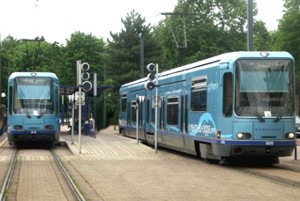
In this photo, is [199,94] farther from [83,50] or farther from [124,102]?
[83,50]

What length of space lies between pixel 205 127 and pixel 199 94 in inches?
54.2

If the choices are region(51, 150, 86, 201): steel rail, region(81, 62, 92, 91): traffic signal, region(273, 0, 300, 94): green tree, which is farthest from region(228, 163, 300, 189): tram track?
region(273, 0, 300, 94): green tree

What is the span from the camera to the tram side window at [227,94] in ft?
55.3

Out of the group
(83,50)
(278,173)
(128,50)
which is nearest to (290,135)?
(278,173)

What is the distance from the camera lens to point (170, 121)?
22938mm

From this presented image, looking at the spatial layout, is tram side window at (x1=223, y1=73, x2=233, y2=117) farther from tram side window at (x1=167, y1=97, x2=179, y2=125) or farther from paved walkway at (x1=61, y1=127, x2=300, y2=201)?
tram side window at (x1=167, y1=97, x2=179, y2=125)

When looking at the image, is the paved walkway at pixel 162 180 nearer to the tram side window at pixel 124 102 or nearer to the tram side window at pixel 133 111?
the tram side window at pixel 133 111

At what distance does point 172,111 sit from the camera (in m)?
22.8

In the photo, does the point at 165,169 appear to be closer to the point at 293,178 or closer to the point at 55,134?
the point at 293,178

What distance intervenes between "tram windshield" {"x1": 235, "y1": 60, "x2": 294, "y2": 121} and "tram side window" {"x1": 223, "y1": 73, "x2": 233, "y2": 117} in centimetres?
21

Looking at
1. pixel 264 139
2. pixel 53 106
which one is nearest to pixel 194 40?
pixel 53 106

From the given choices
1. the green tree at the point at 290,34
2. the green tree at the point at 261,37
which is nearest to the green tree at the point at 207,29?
the green tree at the point at 261,37

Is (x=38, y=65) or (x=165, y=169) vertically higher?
(x=38, y=65)

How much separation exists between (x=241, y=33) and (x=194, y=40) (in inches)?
241
